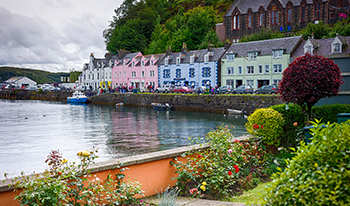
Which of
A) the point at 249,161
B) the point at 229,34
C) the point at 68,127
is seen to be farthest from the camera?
the point at 229,34

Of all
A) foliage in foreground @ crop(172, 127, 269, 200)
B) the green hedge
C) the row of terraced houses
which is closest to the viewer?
foliage in foreground @ crop(172, 127, 269, 200)

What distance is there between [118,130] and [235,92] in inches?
1003

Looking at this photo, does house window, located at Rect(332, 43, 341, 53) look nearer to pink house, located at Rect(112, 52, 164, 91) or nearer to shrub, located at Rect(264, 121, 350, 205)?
pink house, located at Rect(112, 52, 164, 91)

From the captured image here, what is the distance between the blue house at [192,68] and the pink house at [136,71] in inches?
111

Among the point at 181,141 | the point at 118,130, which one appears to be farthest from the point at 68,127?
the point at 181,141

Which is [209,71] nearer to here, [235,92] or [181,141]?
[235,92]

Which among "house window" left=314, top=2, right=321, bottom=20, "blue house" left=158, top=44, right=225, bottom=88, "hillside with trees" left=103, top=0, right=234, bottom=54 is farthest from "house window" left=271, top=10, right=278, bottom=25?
"blue house" left=158, top=44, right=225, bottom=88

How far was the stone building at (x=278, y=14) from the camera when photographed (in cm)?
6431

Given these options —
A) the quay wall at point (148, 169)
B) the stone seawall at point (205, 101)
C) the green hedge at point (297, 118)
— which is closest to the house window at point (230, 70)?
the stone seawall at point (205, 101)

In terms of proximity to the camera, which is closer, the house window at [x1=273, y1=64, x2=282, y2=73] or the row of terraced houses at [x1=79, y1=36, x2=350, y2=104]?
the row of terraced houses at [x1=79, y1=36, x2=350, y2=104]

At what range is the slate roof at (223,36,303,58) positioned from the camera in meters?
53.3

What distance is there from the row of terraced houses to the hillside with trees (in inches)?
343

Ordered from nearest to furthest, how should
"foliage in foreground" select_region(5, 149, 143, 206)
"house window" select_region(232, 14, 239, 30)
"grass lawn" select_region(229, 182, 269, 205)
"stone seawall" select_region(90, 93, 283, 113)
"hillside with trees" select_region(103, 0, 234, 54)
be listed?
"foliage in foreground" select_region(5, 149, 143, 206), "grass lawn" select_region(229, 182, 269, 205), "stone seawall" select_region(90, 93, 283, 113), "house window" select_region(232, 14, 239, 30), "hillside with trees" select_region(103, 0, 234, 54)

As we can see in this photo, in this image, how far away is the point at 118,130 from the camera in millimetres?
32438
